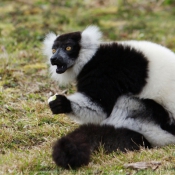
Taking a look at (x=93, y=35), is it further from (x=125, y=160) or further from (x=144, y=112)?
(x=125, y=160)

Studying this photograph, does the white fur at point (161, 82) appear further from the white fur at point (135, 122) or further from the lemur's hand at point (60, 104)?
the lemur's hand at point (60, 104)

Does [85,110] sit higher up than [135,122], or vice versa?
[85,110]

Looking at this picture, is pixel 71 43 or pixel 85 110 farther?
pixel 71 43

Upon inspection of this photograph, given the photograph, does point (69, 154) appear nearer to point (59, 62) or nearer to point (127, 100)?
point (127, 100)

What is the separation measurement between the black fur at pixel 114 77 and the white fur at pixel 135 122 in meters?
0.11

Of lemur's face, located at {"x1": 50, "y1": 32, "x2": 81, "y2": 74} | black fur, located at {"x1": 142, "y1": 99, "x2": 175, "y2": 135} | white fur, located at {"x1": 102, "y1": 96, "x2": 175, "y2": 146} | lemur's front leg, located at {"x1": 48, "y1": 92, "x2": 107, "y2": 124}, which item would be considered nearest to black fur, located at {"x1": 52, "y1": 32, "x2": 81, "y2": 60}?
lemur's face, located at {"x1": 50, "y1": 32, "x2": 81, "y2": 74}

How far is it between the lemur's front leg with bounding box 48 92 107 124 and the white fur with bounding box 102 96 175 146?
0.16 metres

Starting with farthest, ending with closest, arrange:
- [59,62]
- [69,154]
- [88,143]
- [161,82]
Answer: [59,62]
[161,82]
[88,143]
[69,154]

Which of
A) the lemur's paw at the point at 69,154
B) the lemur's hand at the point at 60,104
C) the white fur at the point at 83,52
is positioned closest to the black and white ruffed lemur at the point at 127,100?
the lemur's hand at the point at 60,104

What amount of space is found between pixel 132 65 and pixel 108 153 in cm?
119

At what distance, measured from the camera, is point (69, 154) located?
494 centimetres

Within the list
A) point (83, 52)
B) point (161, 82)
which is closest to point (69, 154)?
point (161, 82)

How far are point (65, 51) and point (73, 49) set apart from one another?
11 centimetres

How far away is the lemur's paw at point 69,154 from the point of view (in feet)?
16.2
